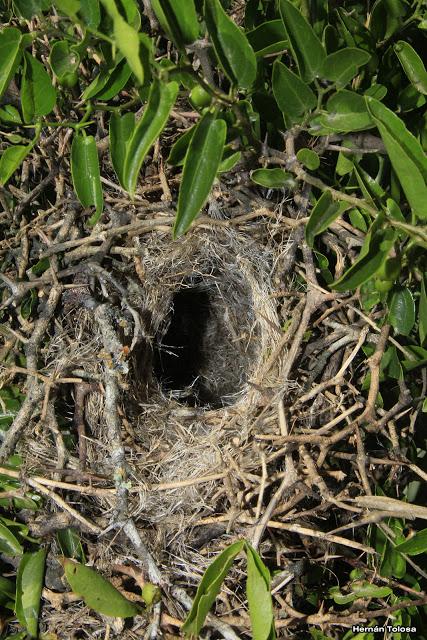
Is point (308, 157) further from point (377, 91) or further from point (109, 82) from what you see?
point (109, 82)


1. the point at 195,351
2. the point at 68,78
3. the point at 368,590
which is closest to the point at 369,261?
the point at 68,78

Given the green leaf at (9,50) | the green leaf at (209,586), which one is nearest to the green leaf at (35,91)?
the green leaf at (9,50)

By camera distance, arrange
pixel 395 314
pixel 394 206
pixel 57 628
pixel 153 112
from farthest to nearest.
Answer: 1. pixel 57 628
2. pixel 395 314
3. pixel 394 206
4. pixel 153 112

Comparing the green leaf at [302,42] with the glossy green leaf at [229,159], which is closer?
the green leaf at [302,42]

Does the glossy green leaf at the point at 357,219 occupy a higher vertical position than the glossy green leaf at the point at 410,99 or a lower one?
lower

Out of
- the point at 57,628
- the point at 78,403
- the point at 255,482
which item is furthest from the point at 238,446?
the point at 57,628

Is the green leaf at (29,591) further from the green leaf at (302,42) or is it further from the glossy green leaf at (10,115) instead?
the green leaf at (302,42)

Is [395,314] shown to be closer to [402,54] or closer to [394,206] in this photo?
[394,206]
